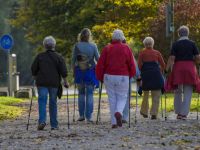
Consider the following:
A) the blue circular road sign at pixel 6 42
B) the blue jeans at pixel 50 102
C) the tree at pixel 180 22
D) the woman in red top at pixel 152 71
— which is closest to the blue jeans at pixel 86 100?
the woman in red top at pixel 152 71

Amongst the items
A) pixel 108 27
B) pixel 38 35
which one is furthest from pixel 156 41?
pixel 38 35

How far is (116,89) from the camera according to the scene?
1483 centimetres

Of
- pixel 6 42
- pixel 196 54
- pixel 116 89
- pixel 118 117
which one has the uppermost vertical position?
pixel 6 42

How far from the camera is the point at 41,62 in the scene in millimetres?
15031

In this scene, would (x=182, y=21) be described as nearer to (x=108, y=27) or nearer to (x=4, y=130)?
(x=108, y=27)

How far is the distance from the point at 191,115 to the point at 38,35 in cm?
3609

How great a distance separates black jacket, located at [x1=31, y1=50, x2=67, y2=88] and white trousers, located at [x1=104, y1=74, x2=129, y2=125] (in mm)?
904

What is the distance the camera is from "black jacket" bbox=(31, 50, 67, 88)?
1492cm

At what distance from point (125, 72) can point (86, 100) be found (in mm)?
2476

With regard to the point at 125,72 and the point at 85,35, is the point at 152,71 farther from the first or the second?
the point at 125,72

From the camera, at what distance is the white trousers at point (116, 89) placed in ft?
48.4

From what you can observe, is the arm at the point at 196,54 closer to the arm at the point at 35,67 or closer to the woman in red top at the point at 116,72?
the woman in red top at the point at 116,72

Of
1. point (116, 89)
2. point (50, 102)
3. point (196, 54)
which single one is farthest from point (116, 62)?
point (196, 54)

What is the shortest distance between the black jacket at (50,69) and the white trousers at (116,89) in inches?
35.6
